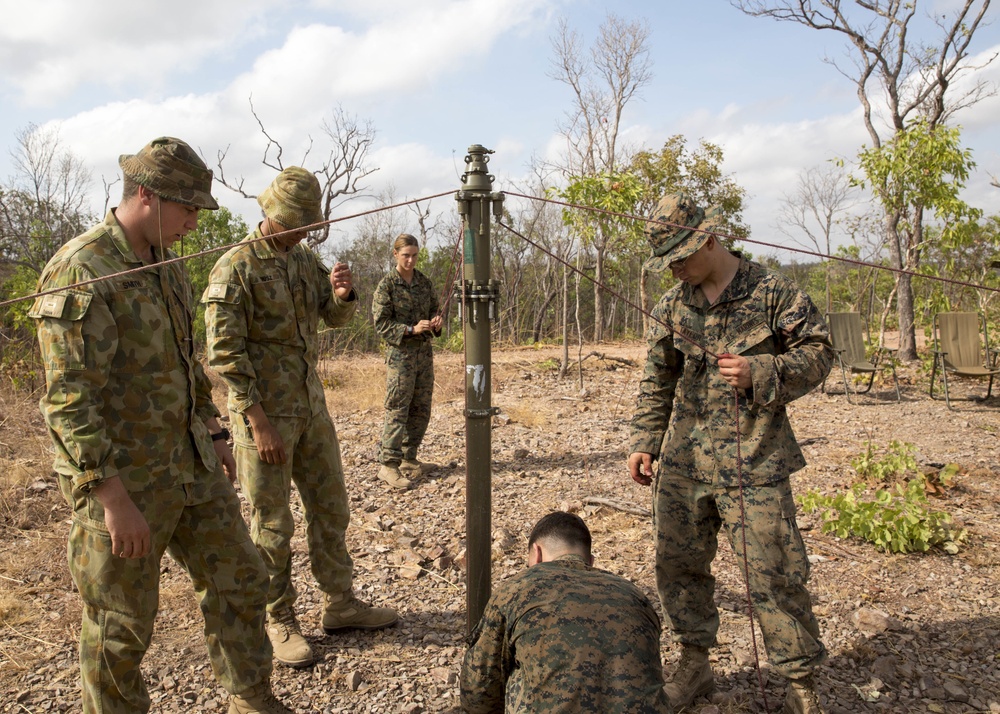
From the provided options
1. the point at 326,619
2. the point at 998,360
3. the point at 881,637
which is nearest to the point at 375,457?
the point at 326,619

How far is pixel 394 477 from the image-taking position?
5.75m

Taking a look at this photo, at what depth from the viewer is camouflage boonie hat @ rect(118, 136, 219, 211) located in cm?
217

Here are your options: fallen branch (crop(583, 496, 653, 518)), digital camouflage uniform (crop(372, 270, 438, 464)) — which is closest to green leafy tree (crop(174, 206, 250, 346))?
digital camouflage uniform (crop(372, 270, 438, 464))

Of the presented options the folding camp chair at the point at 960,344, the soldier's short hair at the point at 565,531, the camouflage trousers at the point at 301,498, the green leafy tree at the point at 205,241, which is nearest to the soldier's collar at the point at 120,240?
the camouflage trousers at the point at 301,498

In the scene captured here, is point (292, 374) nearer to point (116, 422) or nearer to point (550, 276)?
point (116, 422)

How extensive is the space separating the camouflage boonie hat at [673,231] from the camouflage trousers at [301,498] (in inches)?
64.0

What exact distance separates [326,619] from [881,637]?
257 cm

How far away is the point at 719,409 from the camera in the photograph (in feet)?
8.43

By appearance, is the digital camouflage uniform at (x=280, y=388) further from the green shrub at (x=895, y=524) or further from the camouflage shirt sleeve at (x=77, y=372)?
the green shrub at (x=895, y=524)

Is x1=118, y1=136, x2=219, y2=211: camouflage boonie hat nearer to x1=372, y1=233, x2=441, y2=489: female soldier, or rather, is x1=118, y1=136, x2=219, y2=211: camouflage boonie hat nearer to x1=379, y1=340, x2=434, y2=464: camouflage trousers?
x1=372, y1=233, x2=441, y2=489: female soldier

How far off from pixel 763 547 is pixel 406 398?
3805mm

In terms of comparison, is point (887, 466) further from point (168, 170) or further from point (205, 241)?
point (205, 241)

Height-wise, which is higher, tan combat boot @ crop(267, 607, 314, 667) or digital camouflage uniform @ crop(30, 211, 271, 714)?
digital camouflage uniform @ crop(30, 211, 271, 714)

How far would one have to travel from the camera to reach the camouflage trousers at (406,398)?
5766 millimetres
